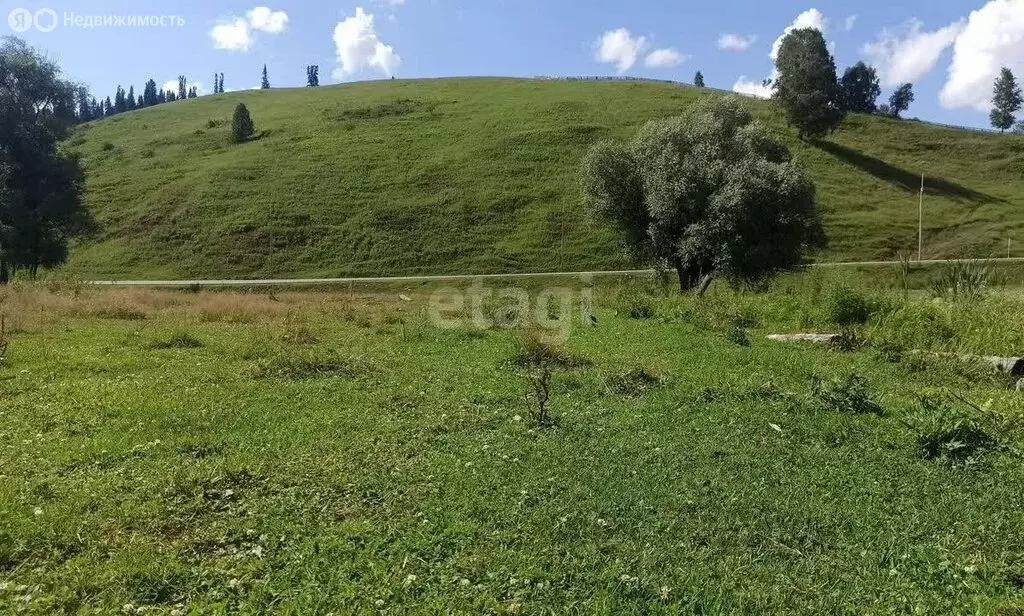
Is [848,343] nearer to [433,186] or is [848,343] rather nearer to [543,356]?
[543,356]

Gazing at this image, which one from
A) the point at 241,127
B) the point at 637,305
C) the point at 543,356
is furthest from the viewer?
the point at 241,127

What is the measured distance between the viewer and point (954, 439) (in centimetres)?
766

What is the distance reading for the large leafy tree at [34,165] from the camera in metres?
37.0

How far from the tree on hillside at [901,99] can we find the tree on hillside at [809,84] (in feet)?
249

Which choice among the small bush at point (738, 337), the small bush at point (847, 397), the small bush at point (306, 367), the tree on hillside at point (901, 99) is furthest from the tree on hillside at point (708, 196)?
the tree on hillside at point (901, 99)

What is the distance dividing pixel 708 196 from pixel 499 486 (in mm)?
25762

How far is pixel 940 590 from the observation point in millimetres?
4770

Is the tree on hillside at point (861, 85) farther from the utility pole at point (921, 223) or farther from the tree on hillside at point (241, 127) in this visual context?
the tree on hillside at point (241, 127)

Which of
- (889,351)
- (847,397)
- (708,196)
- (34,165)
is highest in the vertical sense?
(34,165)

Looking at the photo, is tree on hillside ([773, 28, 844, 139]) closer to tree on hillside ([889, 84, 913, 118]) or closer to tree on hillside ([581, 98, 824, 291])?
tree on hillside ([581, 98, 824, 291])

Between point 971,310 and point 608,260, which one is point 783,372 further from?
point 608,260

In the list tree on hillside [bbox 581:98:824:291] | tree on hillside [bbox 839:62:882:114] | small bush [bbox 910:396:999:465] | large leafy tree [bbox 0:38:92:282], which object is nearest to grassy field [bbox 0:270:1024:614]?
small bush [bbox 910:396:999:465]

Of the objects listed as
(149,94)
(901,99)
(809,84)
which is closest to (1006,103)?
(901,99)

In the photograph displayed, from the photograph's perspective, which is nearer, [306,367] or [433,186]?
[306,367]
